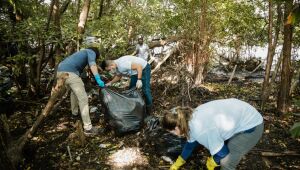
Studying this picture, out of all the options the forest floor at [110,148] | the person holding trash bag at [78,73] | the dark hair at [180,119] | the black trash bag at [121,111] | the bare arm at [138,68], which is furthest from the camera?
the bare arm at [138,68]

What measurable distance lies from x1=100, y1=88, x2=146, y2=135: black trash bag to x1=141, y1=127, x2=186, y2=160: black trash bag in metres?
0.48

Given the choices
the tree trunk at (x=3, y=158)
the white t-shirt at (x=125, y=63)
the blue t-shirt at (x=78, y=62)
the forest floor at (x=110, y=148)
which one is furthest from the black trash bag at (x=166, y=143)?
the tree trunk at (x=3, y=158)

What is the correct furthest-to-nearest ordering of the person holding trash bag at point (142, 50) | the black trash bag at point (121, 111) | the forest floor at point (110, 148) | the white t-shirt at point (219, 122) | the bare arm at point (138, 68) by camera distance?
the person holding trash bag at point (142, 50)
the bare arm at point (138, 68)
the black trash bag at point (121, 111)
the forest floor at point (110, 148)
the white t-shirt at point (219, 122)

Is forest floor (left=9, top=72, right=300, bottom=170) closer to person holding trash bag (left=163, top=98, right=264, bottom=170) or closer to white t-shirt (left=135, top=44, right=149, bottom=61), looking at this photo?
person holding trash bag (left=163, top=98, right=264, bottom=170)

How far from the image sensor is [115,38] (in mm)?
6309

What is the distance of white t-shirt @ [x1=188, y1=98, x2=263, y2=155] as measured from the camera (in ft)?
8.42

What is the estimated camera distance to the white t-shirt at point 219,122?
8.42 ft

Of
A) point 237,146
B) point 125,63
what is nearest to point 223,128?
point 237,146

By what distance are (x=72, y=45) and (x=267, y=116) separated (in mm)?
3853

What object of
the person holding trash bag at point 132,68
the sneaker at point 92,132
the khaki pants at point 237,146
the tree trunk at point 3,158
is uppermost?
the person holding trash bag at point 132,68

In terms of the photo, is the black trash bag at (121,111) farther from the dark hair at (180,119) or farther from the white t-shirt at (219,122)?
the white t-shirt at (219,122)

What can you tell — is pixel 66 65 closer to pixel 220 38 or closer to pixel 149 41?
pixel 220 38

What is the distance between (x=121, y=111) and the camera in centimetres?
433

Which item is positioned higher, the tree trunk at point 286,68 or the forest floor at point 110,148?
the tree trunk at point 286,68
